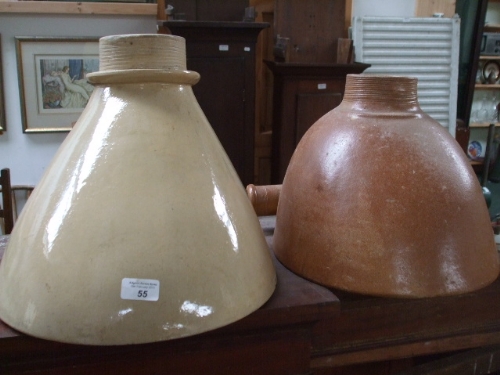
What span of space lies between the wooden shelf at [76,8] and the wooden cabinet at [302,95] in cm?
81

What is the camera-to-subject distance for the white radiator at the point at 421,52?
3.14 meters

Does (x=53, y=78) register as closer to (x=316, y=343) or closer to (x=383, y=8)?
(x=383, y=8)

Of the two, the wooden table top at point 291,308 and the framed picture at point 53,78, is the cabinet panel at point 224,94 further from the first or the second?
the wooden table top at point 291,308

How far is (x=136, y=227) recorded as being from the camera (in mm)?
584

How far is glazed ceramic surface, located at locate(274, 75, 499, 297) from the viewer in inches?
27.5

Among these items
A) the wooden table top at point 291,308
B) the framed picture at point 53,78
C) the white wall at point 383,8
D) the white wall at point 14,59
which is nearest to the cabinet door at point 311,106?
the white wall at point 383,8

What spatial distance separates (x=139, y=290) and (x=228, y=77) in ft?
7.36

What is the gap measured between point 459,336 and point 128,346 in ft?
1.81

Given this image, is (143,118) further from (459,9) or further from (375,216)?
(459,9)

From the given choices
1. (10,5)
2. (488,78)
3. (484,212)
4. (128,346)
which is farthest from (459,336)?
(488,78)

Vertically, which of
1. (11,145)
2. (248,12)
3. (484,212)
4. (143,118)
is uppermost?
(248,12)

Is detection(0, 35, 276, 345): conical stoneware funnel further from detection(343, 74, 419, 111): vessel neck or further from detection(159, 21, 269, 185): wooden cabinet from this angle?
detection(159, 21, 269, 185): wooden cabinet

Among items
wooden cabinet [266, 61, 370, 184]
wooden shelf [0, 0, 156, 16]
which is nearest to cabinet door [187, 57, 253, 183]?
wooden cabinet [266, 61, 370, 184]

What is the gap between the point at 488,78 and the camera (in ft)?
12.8
